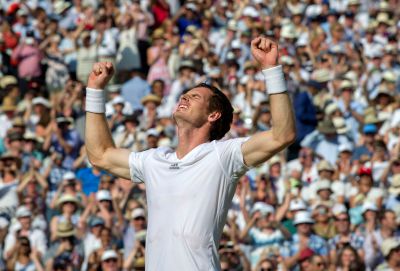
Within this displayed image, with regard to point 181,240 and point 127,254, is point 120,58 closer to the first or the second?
point 127,254

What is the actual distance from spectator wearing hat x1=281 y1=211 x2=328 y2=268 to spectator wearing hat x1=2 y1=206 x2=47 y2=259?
8.92 feet

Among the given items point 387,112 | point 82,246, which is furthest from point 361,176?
point 82,246

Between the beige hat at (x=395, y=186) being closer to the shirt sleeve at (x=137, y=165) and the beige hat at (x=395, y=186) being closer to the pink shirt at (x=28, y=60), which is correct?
the pink shirt at (x=28, y=60)

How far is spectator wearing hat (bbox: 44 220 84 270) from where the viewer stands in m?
13.3

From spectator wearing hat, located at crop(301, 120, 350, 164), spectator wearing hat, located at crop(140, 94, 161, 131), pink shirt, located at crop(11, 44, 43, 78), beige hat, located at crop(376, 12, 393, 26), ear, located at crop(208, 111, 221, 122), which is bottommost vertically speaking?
spectator wearing hat, located at crop(301, 120, 350, 164)

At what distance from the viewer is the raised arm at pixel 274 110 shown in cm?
589

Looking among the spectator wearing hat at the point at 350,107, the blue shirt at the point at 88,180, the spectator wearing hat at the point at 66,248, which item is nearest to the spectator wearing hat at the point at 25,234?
the spectator wearing hat at the point at 66,248

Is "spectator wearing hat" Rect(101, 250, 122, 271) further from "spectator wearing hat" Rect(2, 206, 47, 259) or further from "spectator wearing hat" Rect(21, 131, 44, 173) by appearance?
"spectator wearing hat" Rect(21, 131, 44, 173)

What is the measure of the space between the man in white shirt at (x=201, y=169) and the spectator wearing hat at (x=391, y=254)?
6521 millimetres

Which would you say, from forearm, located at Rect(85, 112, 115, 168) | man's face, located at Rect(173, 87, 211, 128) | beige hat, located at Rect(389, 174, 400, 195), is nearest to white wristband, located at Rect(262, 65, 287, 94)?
man's face, located at Rect(173, 87, 211, 128)

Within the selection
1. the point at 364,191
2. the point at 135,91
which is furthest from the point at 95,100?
the point at 135,91

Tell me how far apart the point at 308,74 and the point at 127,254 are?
5337 mm

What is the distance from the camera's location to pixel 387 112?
53.5 ft

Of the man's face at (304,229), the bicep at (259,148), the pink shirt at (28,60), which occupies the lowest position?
the man's face at (304,229)
